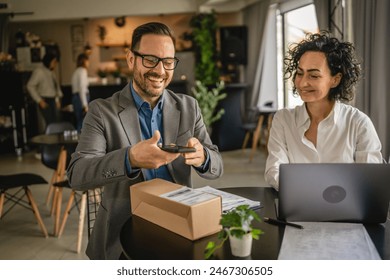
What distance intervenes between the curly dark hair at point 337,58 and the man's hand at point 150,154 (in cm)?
86

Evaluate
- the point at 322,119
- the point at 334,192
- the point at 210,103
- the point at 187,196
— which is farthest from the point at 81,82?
the point at 334,192

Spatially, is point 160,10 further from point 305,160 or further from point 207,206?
point 207,206

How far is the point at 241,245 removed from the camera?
3.45 feet

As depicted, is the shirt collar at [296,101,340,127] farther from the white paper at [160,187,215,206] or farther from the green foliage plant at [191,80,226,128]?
the green foliage plant at [191,80,226,128]

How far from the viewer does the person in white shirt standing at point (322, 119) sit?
1.72 metres

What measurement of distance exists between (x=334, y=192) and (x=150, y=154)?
1.75ft

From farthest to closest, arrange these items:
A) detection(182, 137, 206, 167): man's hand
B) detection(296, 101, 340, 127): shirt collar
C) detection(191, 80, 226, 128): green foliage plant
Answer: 1. detection(191, 80, 226, 128): green foliage plant
2. detection(296, 101, 340, 127): shirt collar
3. detection(182, 137, 206, 167): man's hand

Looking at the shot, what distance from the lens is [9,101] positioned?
6.44m

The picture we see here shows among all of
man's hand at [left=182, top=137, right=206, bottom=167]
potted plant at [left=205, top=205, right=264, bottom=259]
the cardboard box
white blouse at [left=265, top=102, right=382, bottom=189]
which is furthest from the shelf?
potted plant at [left=205, top=205, right=264, bottom=259]

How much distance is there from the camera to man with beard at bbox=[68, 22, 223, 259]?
148 cm

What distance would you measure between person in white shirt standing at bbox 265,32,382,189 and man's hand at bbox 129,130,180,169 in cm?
57

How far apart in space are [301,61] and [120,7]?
5690 mm

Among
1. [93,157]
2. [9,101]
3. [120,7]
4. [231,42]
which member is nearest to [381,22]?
[93,157]

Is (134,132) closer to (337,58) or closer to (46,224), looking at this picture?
(337,58)
